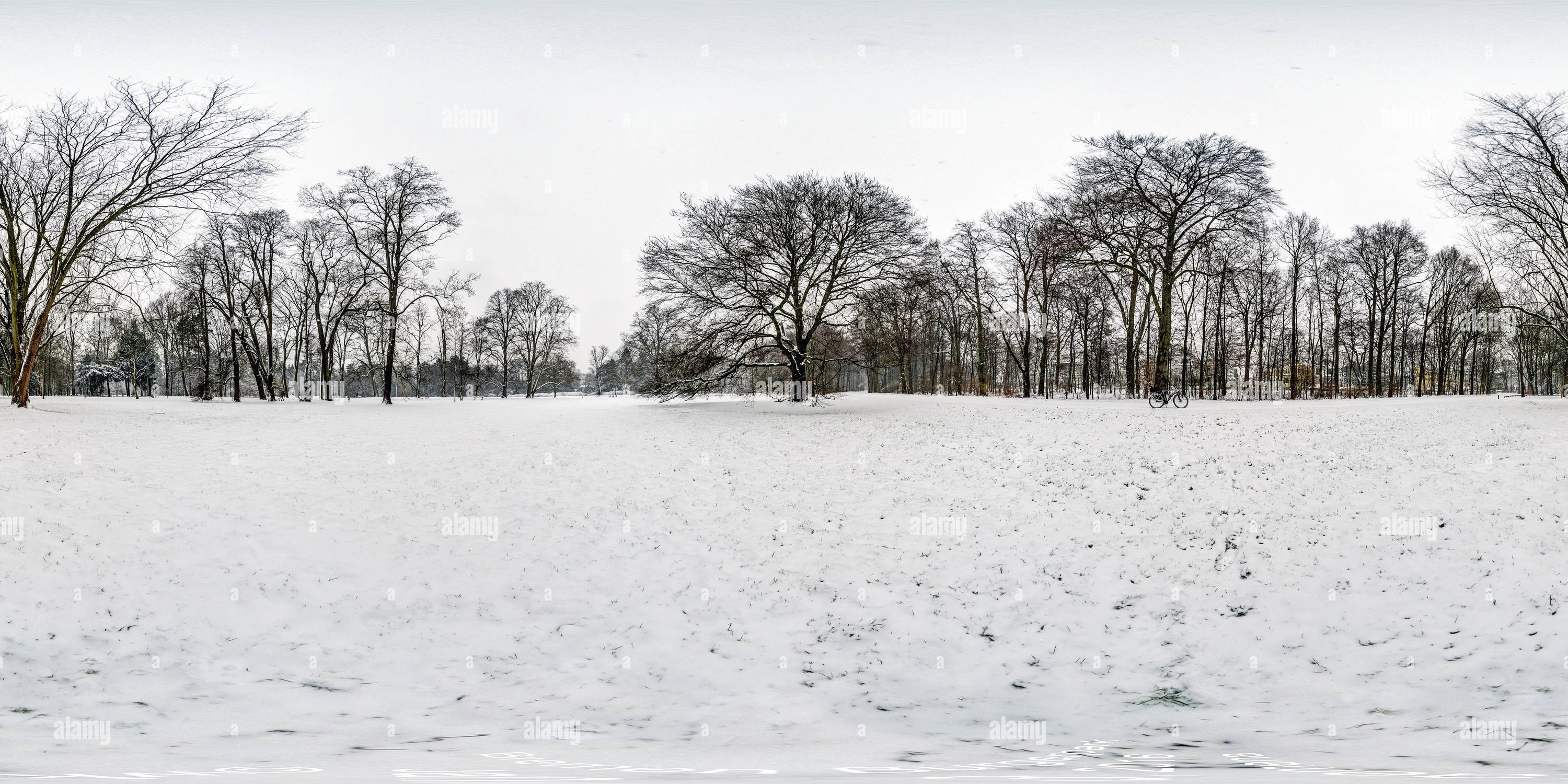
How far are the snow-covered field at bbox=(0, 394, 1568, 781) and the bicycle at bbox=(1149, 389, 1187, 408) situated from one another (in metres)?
11.7

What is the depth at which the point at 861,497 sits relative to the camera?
40.3ft

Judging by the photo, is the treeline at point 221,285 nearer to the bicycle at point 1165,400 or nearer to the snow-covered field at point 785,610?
the snow-covered field at point 785,610

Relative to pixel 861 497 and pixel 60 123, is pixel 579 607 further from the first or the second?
pixel 60 123

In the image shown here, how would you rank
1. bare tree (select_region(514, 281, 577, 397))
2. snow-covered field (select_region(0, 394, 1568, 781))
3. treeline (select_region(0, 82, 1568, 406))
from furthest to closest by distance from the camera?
bare tree (select_region(514, 281, 577, 397)), treeline (select_region(0, 82, 1568, 406)), snow-covered field (select_region(0, 394, 1568, 781))

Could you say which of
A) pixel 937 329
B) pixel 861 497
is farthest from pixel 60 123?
pixel 937 329

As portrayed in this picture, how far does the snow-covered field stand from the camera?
5.75 m

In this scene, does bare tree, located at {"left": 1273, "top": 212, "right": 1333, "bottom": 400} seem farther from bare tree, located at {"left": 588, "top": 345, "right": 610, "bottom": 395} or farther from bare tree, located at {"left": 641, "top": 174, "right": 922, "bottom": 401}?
bare tree, located at {"left": 588, "top": 345, "right": 610, "bottom": 395}

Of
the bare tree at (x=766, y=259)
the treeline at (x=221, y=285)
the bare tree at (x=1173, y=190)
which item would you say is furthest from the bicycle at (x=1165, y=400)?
the treeline at (x=221, y=285)

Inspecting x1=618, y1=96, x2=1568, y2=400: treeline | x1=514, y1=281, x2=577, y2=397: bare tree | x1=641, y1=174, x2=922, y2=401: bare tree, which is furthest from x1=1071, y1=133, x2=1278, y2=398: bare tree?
x1=514, y1=281, x2=577, y2=397: bare tree

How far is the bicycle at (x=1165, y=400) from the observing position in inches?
1013

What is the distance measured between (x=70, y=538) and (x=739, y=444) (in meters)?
11.8

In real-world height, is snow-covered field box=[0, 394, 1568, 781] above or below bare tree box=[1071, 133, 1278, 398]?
below

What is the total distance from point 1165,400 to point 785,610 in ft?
75.8

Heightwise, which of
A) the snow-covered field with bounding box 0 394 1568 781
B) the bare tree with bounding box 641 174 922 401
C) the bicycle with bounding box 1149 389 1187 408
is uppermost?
the bare tree with bounding box 641 174 922 401
